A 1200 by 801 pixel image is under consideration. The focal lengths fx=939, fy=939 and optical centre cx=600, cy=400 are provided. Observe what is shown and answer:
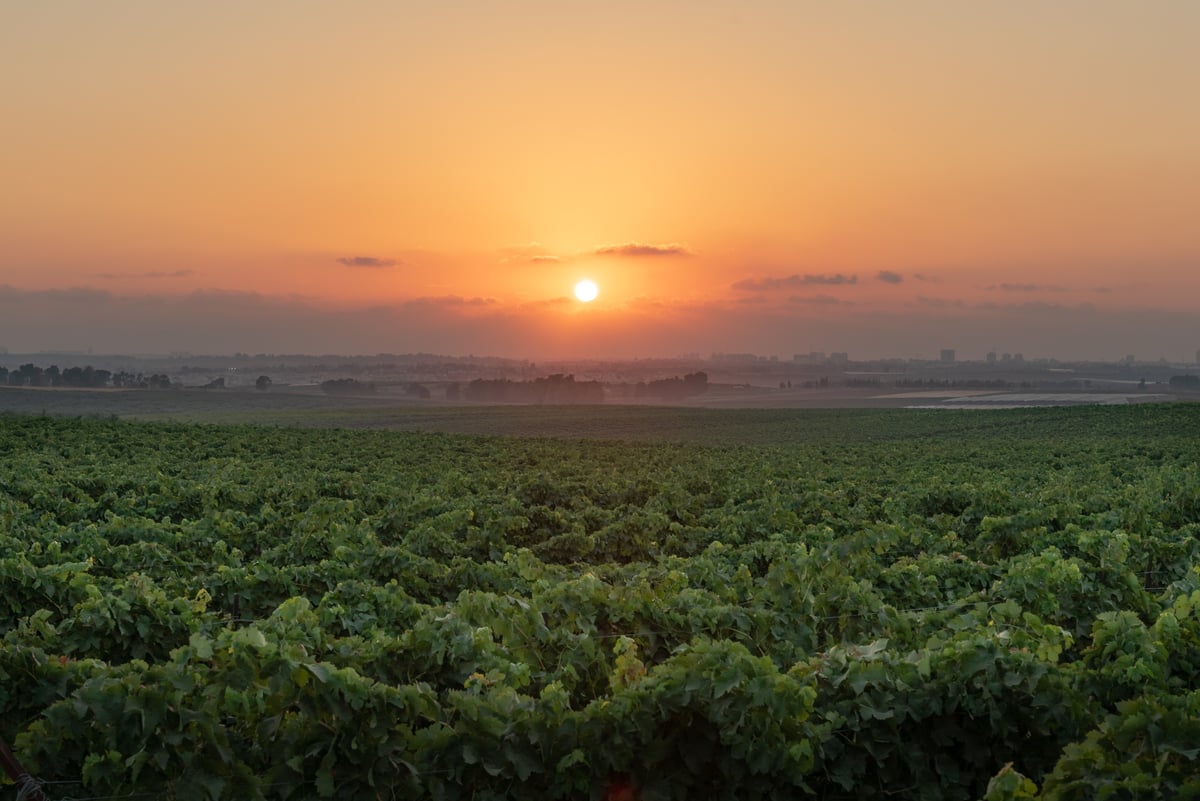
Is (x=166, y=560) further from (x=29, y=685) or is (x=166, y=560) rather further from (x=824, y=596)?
(x=824, y=596)

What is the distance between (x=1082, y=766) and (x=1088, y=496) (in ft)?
56.8

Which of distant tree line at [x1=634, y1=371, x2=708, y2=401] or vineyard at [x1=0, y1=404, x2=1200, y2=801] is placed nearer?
vineyard at [x1=0, y1=404, x2=1200, y2=801]

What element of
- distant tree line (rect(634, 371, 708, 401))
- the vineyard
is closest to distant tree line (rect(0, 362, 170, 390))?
distant tree line (rect(634, 371, 708, 401))

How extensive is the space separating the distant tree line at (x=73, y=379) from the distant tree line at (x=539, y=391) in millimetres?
55032

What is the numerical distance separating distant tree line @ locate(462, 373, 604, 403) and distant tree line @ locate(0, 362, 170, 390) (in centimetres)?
5503

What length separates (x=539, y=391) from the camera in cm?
17238

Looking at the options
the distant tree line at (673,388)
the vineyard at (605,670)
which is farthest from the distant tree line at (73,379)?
the vineyard at (605,670)

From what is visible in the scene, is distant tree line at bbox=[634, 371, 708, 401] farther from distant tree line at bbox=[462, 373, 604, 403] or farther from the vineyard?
the vineyard

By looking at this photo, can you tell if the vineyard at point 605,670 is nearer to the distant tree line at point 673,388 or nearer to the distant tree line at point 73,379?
the distant tree line at point 673,388

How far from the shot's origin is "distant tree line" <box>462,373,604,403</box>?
17000 centimetres

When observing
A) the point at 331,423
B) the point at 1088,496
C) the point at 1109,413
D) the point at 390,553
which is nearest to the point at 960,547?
the point at 1088,496

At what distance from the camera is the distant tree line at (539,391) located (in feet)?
558

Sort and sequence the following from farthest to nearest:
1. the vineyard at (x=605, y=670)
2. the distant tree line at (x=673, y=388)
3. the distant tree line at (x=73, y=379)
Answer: the distant tree line at (x=673, y=388) → the distant tree line at (x=73, y=379) → the vineyard at (x=605, y=670)

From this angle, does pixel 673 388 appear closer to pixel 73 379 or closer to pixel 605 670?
pixel 73 379
